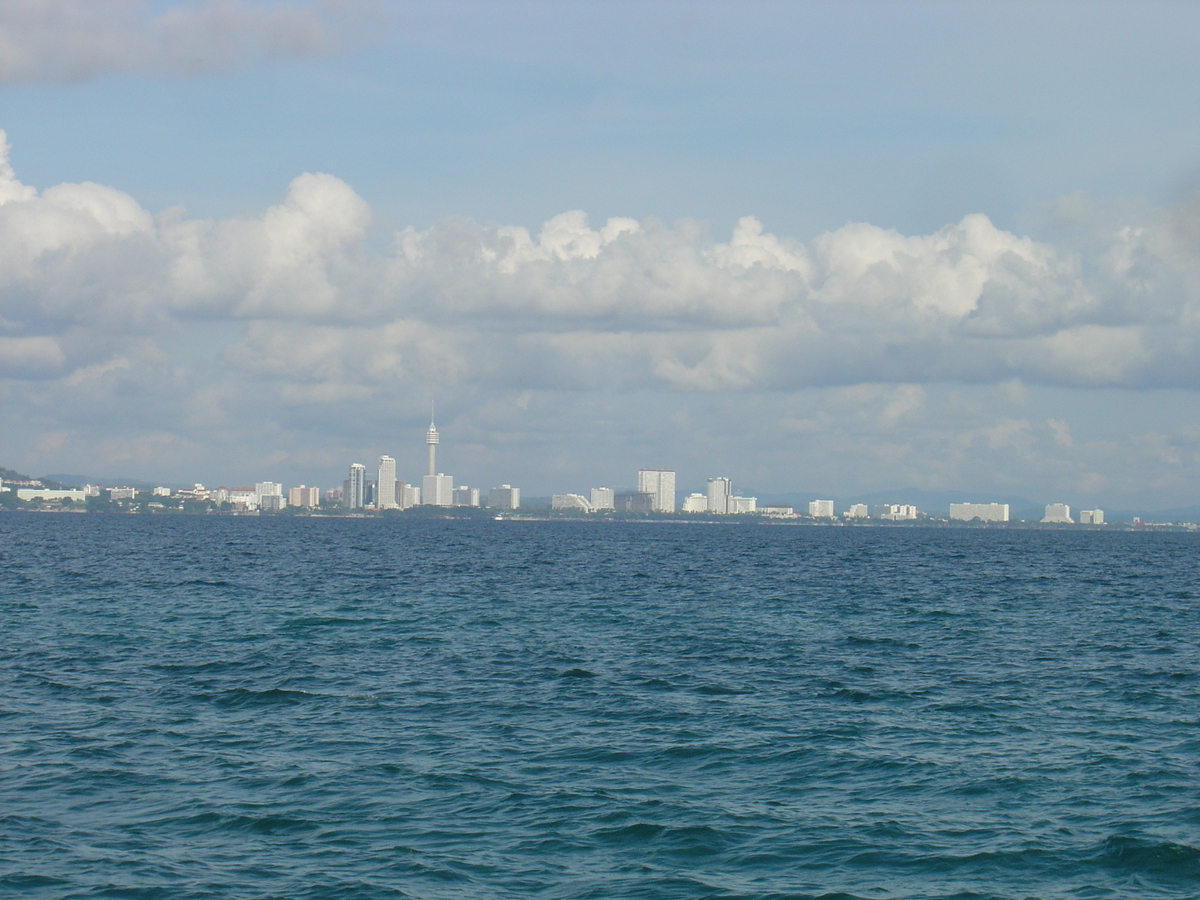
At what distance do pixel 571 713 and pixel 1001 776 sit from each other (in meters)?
12.9

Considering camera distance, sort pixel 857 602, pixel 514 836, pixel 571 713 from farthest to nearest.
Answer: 1. pixel 857 602
2. pixel 571 713
3. pixel 514 836

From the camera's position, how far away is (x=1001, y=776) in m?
28.0

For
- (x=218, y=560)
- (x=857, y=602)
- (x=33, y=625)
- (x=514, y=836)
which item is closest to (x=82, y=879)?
(x=514, y=836)

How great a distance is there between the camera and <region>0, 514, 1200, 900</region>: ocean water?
21369mm

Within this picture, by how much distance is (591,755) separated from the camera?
97.9 ft

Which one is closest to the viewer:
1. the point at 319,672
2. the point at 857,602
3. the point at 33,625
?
the point at 319,672

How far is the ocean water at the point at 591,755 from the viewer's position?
70.1 feet

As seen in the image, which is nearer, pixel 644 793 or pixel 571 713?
pixel 644 793

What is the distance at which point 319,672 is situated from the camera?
140 feet

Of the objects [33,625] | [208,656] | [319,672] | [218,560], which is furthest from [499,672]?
[218,560]

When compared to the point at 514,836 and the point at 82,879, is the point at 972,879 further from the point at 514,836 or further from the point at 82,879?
the point at 82,879

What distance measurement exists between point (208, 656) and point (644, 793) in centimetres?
2604

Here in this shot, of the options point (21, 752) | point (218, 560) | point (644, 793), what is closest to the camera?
point (644, 793)

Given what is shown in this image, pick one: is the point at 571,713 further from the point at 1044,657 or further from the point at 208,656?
the point at 1044,657
